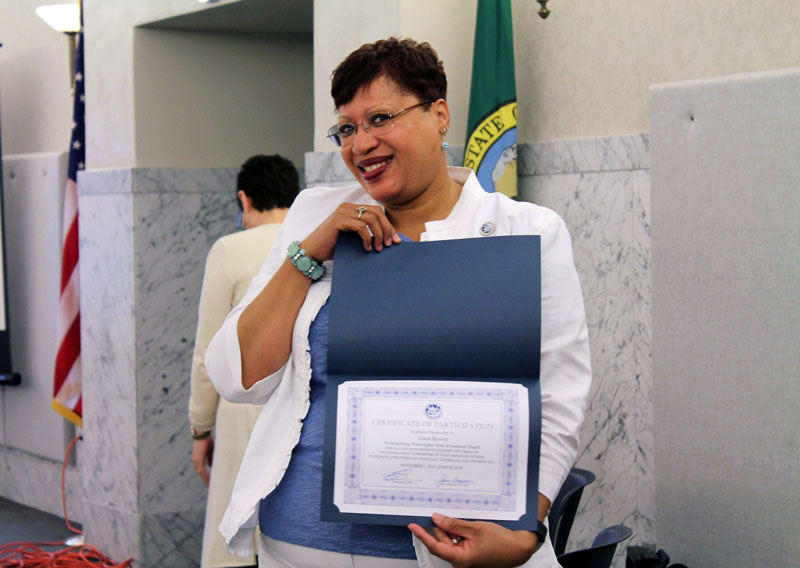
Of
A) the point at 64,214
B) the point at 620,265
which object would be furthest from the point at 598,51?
the point at 64,214

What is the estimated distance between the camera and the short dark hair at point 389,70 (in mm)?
1814

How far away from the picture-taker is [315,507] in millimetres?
1759

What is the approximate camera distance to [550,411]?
5.41ft

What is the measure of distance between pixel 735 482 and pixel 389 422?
1.89 metres

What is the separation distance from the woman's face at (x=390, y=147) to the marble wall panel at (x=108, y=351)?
12.5 ft

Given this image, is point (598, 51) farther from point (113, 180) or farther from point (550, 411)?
point (113, 180)

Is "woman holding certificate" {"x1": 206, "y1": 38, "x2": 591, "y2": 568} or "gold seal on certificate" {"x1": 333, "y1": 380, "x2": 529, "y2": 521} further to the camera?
"woman holding certificate" {"x1": 206, "y1": 38, "x2": 591, "y2": 568}

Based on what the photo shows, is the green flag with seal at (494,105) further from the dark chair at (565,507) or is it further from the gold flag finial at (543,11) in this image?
the dark chair at (565,507)

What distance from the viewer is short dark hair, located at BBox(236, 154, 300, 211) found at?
411cm

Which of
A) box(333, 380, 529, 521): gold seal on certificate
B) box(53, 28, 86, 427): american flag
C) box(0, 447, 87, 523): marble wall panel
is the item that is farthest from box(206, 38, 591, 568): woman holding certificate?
box(0, 447, 87, 523): marble wall panel

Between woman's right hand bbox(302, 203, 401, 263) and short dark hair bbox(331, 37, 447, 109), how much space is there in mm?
205

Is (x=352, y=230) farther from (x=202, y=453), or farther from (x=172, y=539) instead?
(x=172, y=539)

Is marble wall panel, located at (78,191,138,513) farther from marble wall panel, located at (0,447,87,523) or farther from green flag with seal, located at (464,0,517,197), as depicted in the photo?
green flag with seal, located at (464,0,517,197)
